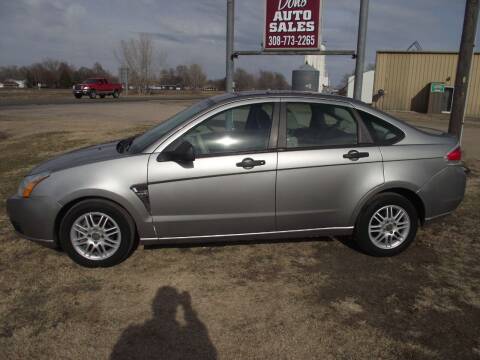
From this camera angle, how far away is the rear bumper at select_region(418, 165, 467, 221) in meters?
4.25

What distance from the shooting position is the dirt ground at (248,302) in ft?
9.34

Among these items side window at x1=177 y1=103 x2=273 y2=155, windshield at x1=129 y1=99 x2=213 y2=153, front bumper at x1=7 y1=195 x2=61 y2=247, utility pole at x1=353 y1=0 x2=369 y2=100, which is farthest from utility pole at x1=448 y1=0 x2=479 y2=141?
front bumper at x1=7 y1=195 x2=61 y2=247

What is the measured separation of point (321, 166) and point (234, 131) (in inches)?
35.8

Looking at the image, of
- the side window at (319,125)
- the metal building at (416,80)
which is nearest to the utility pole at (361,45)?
the side window at (319,125)

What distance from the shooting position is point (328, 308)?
3336mm

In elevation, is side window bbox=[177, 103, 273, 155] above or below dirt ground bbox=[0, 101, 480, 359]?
above

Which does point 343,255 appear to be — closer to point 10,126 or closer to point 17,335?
point 17,335

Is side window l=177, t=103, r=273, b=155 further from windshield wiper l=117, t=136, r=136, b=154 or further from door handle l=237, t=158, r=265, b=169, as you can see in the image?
windshield wiper l=117, t=136, r=136, b=154

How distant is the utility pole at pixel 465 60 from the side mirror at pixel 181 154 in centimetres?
591

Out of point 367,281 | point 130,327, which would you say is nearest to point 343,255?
point 367,281

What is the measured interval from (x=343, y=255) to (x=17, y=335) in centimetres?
305

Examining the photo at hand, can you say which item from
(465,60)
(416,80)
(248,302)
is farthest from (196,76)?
(248,302)

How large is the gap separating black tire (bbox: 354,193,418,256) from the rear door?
0.14 m

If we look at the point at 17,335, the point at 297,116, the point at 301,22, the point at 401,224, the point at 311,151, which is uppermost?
the point at 301,22
